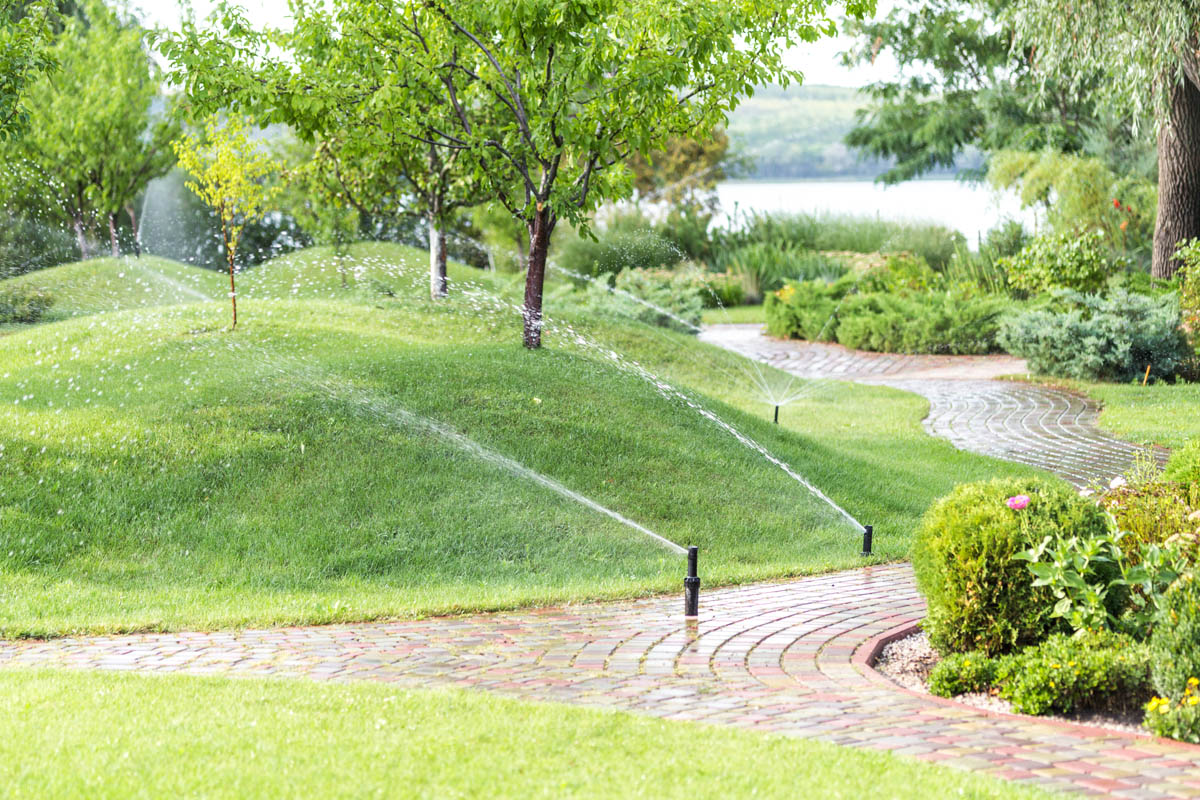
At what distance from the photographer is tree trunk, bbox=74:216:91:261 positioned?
20.4 metres

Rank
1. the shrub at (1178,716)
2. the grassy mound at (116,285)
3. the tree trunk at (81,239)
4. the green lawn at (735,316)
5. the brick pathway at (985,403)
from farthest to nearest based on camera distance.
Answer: the green lawn at (735,316) → the tree trunk at (81,239) → the grassy mound at (116,285) → the brick pathway at (985,403) → the shrub at (1178,716)

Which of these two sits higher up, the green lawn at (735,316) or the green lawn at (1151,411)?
the green lawn at (735,316)

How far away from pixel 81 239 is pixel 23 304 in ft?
21.6

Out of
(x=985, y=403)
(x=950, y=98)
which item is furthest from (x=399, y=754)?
(x=950, y=98)

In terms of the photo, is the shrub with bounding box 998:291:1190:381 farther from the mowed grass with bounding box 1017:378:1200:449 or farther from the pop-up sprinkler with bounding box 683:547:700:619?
the pop-up sprinkler with bounding box 683:547:700:619

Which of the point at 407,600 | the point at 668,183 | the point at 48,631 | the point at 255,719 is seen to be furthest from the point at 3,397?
the point at 668,183

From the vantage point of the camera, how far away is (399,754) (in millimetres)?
3531

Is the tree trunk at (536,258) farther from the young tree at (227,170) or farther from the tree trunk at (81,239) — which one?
the tree trunk at (81,239)

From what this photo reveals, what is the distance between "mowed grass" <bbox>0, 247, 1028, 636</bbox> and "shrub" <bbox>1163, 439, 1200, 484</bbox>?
1684 mm

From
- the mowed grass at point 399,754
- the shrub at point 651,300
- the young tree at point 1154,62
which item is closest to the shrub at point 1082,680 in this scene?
the mowed grass at point 399,754

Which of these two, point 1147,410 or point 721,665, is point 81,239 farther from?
point 721,665

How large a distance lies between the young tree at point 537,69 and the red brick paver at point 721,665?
469 centimetres

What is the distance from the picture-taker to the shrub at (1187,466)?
596 centimetres

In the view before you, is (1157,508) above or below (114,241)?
below
